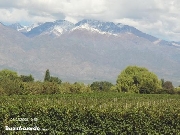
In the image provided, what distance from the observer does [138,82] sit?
128250 millimetres

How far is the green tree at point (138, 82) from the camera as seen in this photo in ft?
399

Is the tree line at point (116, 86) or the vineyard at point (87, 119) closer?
the vineyard at point (87, 119)

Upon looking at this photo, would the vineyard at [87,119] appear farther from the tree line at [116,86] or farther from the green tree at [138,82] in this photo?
the green tree at [138,82]

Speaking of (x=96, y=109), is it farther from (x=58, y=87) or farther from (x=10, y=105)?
(x=58, y=87)

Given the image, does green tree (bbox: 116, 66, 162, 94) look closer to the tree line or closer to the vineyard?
the tree line

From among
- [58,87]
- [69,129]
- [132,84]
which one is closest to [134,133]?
[69,129]

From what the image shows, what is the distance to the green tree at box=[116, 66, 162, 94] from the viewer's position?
122 meters

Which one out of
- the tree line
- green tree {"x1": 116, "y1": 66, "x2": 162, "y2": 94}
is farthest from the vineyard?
green tree {"x1": 116, "y1": 66, "x2": 162, "y2": 94}

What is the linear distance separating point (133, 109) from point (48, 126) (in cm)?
836

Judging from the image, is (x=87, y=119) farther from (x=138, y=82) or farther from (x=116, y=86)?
(x=138, y=82)

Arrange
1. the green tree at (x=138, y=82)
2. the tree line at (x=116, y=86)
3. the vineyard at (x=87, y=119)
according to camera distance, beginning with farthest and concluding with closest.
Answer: the green tree at (x=138, y=82) < the tree line at (x=116, y=86) < the vineyard at (x=87, y=119)

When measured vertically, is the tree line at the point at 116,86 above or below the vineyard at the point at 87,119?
above

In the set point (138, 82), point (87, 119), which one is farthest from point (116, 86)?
point (87, 119)

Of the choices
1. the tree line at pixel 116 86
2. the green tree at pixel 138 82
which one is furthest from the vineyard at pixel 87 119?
the green tree at pixel 138 82
